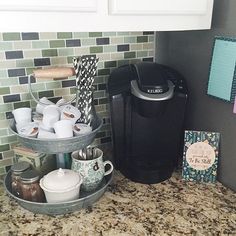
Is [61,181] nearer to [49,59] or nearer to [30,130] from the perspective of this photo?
[30,130]

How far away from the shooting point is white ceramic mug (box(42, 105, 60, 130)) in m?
0.83

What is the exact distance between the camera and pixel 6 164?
1017 mm

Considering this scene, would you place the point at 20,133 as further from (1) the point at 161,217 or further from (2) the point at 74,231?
(1) the point at 161,217

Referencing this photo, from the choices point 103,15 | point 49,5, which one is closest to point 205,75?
point 103,15

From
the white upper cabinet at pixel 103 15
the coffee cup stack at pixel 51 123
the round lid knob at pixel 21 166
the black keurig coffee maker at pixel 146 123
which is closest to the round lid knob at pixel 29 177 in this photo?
the round lid knob at pixel 21 166

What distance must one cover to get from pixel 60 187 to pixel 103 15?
466 mm

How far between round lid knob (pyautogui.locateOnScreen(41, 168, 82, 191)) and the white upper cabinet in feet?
1.33

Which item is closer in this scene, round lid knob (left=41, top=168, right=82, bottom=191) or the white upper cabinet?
the white upper cabinet

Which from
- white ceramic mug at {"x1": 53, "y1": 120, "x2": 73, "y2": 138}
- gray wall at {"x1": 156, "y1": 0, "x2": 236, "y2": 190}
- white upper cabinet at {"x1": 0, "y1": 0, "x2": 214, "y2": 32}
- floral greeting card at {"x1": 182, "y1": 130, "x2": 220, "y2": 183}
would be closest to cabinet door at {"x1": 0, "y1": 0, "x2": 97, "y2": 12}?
white upper cabinet at {"x1": 0, "y1": 0, "x2": 214, "y2": 32}

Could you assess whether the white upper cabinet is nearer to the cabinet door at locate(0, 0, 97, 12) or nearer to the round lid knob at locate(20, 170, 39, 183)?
the cabinet door at locate(0, 0, 97, 12)

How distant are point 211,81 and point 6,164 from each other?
74 centimetres

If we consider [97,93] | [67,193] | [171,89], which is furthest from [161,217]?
[97,93]

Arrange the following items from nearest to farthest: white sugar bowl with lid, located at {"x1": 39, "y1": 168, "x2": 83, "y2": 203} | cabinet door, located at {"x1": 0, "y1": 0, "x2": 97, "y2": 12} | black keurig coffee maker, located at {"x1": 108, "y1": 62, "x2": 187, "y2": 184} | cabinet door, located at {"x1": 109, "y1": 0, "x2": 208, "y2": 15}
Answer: cabinet door, located at {"x1": 0, "y1": 0, "x2": 97, "y2": 12} → cabinet door, located at {"x1": 109, "y1": 0, "x2": 208, "y2": 15} → white sugar bowl with lid, located at {"x1": 39, "y1": 168, "x2": 83, "y2": 203} → black keurig coffee maker, located at {"x1": 108, "y1": 62, "x2": 187, "y2": 184}

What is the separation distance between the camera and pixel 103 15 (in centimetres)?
70
